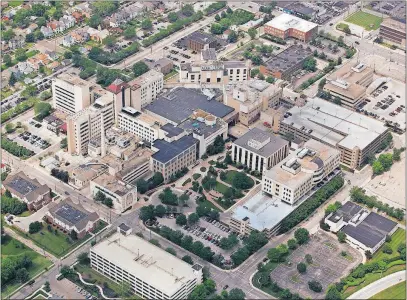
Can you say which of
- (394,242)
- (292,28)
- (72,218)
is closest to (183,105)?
(72,218)

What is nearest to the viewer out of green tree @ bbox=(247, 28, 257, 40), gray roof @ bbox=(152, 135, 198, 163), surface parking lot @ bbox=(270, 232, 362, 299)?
surface parking lot @ bbox=(270, 232, 362, 299)

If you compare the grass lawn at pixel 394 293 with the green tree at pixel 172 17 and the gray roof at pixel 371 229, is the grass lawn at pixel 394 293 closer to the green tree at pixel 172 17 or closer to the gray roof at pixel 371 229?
the gray roof at pixel 371 229

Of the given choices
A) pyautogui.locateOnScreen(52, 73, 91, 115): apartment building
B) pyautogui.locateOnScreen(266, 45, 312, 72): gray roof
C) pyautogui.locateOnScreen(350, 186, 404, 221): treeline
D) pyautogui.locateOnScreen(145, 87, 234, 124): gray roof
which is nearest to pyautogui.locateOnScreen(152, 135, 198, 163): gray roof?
pyautogui.locateOnScreen(145, 87, 234, 124): gray roof

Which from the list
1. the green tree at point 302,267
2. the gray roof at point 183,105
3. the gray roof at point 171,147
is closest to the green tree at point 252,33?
the gray roof at point 183,105

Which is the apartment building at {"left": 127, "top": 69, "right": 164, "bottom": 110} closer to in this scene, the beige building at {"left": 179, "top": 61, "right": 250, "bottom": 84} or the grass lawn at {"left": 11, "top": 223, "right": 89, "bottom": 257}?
the beige building at {"left": 179, "top": 61, "right": 250, "bottom": 84}

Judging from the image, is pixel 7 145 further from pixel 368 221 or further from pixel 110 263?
pixel 368 221

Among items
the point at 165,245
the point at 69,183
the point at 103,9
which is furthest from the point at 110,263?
the point at 103,9

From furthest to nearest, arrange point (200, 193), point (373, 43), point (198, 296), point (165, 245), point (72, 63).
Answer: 1. point (373, 43)
2. point (72, 63)
3. point (200, 193)
4. point (165, 245)
5. point (198, 296)
